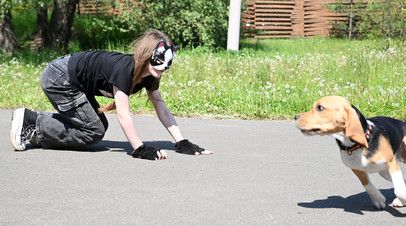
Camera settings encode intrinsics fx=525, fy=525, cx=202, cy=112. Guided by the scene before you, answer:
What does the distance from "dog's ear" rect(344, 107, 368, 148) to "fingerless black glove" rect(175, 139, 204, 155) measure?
2.24 metres

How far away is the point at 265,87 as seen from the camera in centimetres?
836

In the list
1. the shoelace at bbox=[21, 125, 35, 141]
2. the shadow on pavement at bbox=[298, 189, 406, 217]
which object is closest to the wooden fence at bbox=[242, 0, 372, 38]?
the shoelace at bbox=[21, 125, 35, 141]

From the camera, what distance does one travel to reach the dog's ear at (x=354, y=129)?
3.39 metres

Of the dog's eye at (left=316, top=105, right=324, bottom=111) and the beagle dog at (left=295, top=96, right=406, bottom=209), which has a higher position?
the dog's eye at (left=316, top=105, right=324, bottom=111)

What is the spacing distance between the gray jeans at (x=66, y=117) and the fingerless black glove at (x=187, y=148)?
80cm

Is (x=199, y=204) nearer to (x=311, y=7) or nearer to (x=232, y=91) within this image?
(x=232, y=91)

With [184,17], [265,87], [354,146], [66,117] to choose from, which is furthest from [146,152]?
[184,17]

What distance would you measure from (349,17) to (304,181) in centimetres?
2124

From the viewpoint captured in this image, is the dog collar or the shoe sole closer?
the dog collar

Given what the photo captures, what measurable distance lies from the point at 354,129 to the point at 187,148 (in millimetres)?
2342

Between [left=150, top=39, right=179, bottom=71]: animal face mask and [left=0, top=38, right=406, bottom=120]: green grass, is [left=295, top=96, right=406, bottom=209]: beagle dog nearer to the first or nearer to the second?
[left=150, top=39, right=179, bottom=71]: animal face mask

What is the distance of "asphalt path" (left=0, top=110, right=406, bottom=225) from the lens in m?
3.58

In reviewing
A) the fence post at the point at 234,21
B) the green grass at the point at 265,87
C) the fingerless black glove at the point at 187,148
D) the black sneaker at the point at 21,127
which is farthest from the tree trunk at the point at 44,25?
the fingerless black glove at the point at 187,148

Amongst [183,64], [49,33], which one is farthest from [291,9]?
[183,64]
